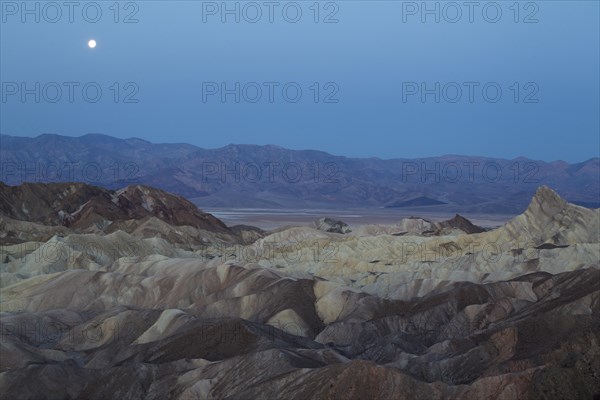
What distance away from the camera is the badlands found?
121 ft

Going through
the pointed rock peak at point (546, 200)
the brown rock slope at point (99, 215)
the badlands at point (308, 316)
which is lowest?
the badlands at point (308, 316)

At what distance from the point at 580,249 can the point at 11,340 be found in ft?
139

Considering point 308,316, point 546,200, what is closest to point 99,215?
point 546,200

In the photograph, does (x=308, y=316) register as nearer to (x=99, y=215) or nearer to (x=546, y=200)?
(x=546, y=200)

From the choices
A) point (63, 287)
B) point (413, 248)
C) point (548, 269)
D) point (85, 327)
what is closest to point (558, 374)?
point (85, 327)

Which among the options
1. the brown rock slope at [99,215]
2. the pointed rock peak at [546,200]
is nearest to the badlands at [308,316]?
the pointed rock peak at [546,200]

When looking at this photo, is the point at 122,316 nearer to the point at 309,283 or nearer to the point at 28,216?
the point at 309,283

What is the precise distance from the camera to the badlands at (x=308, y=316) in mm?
36844

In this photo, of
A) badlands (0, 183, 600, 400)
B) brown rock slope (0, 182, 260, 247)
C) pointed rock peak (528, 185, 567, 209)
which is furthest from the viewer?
brown rock slope (0, 182, 260, 247)

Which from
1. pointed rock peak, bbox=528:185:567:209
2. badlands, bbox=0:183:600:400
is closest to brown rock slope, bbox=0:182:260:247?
badlands, bbox=0:183:600:400

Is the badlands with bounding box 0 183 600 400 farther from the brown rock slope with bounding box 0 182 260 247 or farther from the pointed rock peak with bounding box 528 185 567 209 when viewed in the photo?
the brown rock slope with bounding box 0 182 260 247

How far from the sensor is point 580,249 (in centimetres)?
7344

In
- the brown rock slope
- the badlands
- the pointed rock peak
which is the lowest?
the badlands

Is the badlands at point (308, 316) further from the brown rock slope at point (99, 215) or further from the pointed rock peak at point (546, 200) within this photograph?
the brown rock slope at point (99, 215)
